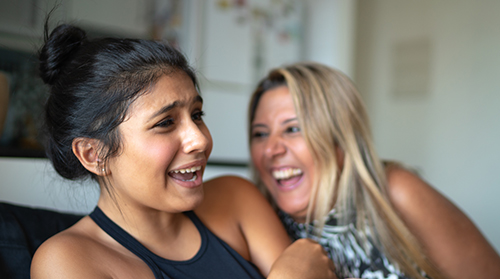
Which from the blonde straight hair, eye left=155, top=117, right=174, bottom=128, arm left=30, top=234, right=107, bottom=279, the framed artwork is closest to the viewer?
arm left=30, top=234, right=107, bottom=279

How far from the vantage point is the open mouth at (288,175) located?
5.07 ft

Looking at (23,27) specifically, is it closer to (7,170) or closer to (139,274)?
(7,170)

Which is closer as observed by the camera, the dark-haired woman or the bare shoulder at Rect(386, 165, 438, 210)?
the dark-haired woman

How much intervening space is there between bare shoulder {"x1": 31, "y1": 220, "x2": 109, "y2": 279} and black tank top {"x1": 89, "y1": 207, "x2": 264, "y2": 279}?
98 millimetres

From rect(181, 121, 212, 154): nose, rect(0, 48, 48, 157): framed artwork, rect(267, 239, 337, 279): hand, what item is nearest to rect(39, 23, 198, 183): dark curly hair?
rect(181, 121, 212, 154): nose

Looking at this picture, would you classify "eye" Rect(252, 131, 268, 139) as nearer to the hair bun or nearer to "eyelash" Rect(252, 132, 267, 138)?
"eyelash" Rect(252, 132, 267, 138)

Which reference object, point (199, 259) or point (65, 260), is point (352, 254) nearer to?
point (199, 259)

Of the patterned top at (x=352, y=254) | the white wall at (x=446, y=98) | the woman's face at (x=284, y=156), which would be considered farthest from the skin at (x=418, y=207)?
the white wall at (x=446, y=98)

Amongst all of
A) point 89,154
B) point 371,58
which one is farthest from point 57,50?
point 371,58

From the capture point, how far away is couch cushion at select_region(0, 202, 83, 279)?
1003 mm

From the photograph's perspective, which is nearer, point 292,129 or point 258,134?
point 292,129

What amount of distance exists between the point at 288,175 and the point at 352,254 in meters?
0.38

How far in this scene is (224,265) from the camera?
1.09 meters

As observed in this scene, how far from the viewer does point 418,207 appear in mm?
1465
